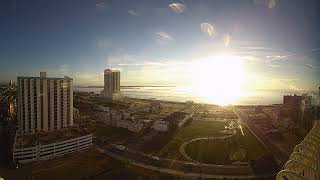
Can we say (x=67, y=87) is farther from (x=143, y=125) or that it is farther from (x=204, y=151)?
(x=204, y=151)

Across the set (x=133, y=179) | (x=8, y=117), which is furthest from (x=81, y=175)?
(x=8, y=117)

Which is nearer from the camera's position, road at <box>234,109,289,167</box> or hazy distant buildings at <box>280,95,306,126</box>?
road at <box>234,109,289,167</box>

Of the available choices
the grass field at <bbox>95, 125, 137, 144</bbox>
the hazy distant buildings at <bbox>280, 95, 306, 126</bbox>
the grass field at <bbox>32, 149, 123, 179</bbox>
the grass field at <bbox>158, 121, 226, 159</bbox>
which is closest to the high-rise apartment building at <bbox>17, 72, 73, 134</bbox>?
the grass field at <bbox>95, 125, 137, 144</bbox>

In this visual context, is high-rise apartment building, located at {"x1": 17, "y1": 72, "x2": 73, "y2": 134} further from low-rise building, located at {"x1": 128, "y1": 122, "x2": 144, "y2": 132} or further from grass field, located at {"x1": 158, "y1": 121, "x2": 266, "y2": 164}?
grass field, located at {"x1": 158, "y1": 121, "x2": 266, "y2": 164}

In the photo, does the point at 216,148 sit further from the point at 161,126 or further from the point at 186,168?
the point at 161,126

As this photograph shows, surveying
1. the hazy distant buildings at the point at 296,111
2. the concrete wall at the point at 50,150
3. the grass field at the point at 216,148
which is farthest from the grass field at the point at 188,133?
the hazy distant buildings at the point at 296,111

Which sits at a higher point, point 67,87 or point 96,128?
point 67,87

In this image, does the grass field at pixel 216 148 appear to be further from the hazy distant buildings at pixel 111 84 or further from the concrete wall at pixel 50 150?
the hazy distant buildings at pixel 111 84
